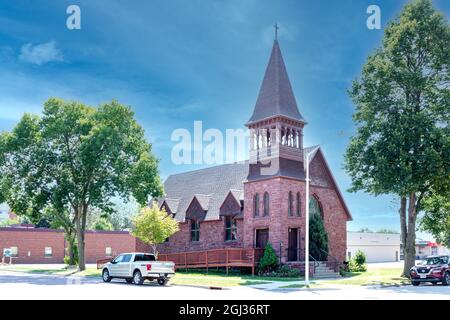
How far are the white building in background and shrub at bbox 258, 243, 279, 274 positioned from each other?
43.8 m

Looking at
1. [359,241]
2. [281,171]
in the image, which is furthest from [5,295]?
[359,241]

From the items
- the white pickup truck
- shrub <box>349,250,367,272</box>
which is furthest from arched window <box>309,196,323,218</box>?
the white pickup truck

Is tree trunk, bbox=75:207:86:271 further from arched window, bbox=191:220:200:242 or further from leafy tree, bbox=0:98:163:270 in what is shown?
arched window, bbox=191:220:200:242

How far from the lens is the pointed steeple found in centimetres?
4012

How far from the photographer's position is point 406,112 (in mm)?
34469

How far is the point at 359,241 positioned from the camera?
81812 mm

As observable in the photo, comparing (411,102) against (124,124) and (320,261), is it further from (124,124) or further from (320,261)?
(124,124)

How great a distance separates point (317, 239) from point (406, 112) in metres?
11.3

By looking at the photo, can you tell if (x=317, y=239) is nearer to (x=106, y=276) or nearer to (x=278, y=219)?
(x=278, y=219)

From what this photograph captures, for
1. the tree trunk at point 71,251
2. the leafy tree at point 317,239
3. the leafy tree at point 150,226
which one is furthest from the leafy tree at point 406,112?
the tree trunk at point 71,251

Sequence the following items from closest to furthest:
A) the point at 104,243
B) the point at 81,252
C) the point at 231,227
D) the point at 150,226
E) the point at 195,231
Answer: the point at 150,226
the point at 231,227
the point at 81,252
the point at 195,231
the point at 104,243

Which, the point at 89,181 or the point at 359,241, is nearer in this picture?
the point at 89,181

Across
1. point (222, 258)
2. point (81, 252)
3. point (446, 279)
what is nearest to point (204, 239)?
point (222, 258)
